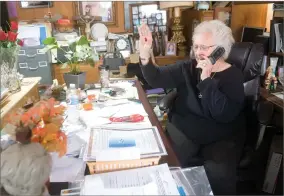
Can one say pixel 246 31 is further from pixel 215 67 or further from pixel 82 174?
pixel 82 174

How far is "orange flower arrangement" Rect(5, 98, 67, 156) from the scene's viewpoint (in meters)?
0.68

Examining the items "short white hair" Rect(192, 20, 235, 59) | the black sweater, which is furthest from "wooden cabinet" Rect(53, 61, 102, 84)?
"short white hair" Rect(192, 20, 235, 59)

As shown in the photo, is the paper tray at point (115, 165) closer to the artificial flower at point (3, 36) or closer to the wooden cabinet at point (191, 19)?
the artificial flower at point (3, 36)

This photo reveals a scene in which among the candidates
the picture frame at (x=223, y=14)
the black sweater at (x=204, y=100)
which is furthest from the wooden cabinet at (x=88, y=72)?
the picture frame at (x=223, y=14)

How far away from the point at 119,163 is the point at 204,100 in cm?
67

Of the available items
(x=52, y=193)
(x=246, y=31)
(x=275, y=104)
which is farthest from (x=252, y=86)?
(x=52, y=193)

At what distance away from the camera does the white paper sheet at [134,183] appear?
0.77 m

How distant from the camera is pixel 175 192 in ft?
2.51

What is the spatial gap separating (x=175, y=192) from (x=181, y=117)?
858mm

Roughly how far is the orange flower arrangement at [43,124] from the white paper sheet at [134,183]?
0.49ft

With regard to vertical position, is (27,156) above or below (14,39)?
below

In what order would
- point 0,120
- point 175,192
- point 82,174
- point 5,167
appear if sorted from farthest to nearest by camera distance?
point 0,120 < point 82,174 < point 175,192 < point 5,167

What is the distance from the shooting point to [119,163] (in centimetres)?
89

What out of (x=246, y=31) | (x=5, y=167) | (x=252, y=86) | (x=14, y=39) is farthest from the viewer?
(x=246, y=31)
